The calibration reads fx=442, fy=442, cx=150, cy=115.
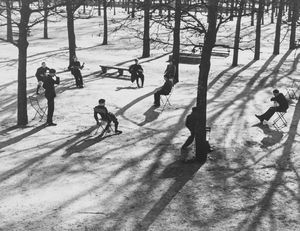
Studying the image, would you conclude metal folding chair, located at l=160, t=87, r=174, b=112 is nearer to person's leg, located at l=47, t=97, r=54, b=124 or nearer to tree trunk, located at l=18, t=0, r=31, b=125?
person's leg, located at l=47, t=97, r=54, b=124

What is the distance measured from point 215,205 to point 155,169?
7.46 feet

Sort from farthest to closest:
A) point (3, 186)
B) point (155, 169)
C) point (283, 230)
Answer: point (155, 169) < point (3, 186) < point (283, 230)

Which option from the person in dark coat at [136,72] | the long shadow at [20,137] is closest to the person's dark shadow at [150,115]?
the long shadow at [20,137]

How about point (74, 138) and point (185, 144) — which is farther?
point (74, 138)

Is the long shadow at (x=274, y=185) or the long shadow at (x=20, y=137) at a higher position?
the long shadow at (x=274, y=185)

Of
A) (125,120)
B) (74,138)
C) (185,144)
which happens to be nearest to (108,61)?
(125,120)

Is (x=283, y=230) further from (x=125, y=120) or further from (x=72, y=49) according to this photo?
(x=72, y=49)

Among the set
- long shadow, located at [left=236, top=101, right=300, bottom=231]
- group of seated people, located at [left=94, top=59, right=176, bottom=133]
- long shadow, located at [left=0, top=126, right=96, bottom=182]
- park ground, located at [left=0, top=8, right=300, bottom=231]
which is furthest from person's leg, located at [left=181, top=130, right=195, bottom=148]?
long shadow, located at [left=0, top=126, right=96, bottom=182]

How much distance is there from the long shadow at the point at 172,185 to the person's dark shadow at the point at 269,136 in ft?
8.40

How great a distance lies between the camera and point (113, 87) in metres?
19.7

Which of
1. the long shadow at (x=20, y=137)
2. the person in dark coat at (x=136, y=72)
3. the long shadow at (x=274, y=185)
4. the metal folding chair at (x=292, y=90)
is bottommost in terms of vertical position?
the long shadow at (x=20, y=137)

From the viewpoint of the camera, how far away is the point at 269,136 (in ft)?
42.2

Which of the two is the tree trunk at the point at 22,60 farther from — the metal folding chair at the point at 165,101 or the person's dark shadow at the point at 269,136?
the person's dark shadow at the point at 269,136

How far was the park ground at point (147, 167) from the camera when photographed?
317 inches
